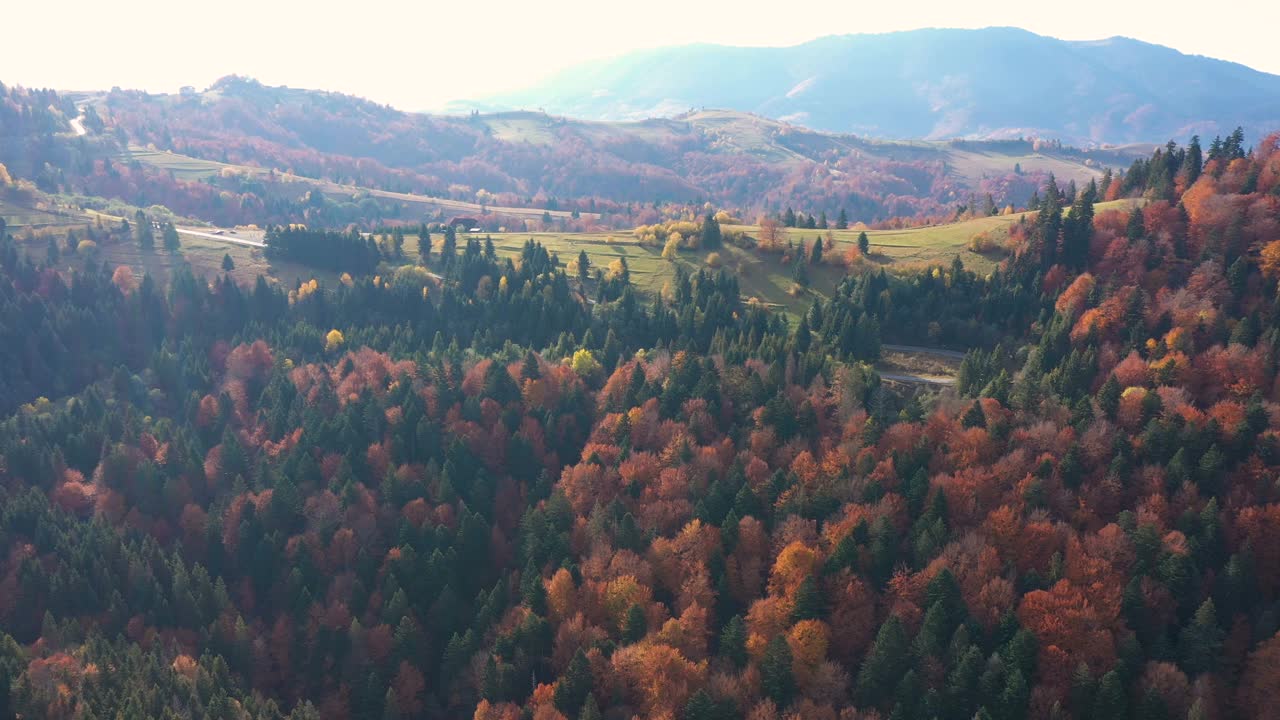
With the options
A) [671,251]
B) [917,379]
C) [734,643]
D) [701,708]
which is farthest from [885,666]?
[671,251]

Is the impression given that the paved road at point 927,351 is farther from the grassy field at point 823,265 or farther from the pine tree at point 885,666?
the pine tree at point 885,666

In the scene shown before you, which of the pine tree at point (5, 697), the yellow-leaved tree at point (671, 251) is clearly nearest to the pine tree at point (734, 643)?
the pine tree at point (5, 697)

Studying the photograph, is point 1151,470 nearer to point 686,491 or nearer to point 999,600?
point 999,600

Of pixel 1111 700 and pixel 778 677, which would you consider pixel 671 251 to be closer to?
pixel 778 677

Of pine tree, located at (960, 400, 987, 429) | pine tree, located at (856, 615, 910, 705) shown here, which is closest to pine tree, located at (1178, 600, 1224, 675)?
pine tree, located at (856, 615, 910, 705)

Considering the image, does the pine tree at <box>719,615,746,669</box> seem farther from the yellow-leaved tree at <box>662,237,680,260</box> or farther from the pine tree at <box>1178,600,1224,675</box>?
the yellow-leaved tree at <box>662,237,680,260</box>
